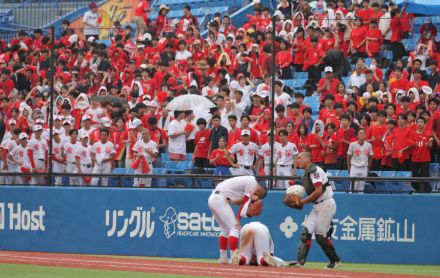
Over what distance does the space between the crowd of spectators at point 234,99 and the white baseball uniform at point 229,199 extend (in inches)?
78.3

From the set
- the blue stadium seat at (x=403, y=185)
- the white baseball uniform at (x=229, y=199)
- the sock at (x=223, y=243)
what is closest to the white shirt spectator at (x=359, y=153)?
the blue stadium seat at (x=403, y=185)

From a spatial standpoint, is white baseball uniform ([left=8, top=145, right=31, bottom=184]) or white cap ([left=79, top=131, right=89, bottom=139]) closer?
white cap ([left=79, top=131, right=89, bottom=139])

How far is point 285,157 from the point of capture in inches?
726

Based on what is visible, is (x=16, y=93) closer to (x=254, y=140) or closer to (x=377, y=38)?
(x=254, y=140)

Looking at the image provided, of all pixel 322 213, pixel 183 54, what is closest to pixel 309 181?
pixel 322 213

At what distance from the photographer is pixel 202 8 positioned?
32094 mm

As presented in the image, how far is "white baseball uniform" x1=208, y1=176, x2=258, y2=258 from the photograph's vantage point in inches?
647

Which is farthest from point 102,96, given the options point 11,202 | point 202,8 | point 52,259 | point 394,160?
point 202,8

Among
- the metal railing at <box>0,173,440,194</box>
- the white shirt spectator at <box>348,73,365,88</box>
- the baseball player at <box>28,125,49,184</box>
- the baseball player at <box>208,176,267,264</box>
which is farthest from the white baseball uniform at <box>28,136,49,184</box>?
the white shirt spectator at <box>348,73,365,88</box>

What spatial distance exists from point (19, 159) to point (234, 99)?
14.3 ft

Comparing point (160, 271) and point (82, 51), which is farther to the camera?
point (82, 51)

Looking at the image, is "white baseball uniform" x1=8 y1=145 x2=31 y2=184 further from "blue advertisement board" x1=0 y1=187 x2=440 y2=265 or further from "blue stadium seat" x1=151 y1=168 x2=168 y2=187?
"blue stadium seat" x1=151 y1=168 x2=168 y2=187

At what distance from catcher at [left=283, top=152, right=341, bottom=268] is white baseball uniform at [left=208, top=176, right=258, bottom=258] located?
772mm

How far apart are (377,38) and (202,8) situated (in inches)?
482
